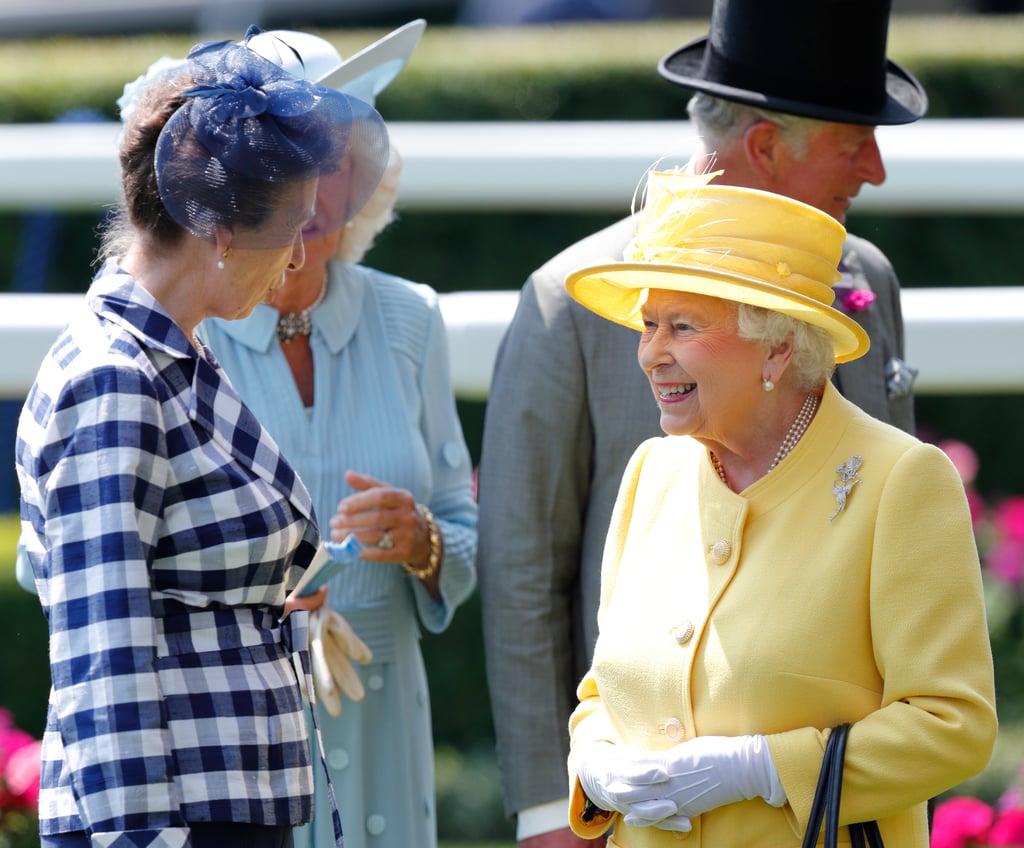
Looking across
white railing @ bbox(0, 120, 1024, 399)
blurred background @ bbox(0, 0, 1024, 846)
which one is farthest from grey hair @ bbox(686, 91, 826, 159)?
blurred background @ bbox(0, 0, 1024, 846)

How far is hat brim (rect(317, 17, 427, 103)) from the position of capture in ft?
11.7

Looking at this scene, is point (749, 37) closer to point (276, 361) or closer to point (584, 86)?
point (276, 361)

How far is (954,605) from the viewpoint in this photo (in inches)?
99.6

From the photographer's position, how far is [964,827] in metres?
4.60

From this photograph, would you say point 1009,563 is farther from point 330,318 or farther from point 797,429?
point 797,429

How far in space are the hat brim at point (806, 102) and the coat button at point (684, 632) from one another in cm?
125

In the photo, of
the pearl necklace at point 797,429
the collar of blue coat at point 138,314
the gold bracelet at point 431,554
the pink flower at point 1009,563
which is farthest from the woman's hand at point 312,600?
the pink flower at point 1009,563

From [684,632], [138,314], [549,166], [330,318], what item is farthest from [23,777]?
[549,166]

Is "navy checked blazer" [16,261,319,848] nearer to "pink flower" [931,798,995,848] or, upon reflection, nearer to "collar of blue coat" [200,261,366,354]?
"collar of blue coat" [200,261,366,354]

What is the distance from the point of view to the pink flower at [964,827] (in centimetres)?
459

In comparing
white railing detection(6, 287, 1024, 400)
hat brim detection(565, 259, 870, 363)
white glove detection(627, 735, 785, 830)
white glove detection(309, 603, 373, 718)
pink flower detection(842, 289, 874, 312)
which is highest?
hat brim detection(565, 259, 870, 363)

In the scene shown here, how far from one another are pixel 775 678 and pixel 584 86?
5.89 meters

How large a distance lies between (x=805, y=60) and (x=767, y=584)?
1339 millimetres

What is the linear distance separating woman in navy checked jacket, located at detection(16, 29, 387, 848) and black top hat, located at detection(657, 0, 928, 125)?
3.58ft
